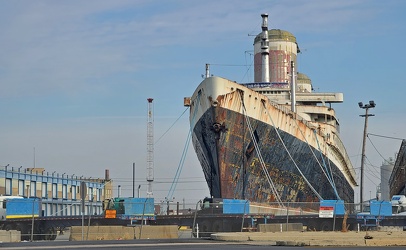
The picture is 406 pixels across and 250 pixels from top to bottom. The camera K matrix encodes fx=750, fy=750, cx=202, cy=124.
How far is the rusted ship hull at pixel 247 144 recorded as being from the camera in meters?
49.5

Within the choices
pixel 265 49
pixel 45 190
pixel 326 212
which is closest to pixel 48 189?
pixel 45 190

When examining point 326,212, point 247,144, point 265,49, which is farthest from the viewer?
point 265,49

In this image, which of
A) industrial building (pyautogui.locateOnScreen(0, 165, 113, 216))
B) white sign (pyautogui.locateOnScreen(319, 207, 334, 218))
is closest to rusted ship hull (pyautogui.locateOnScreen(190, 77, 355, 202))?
white sign (pyautogui.locateOnScreen(319, 207, 334, 218))

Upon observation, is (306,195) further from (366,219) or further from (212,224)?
(212,224)

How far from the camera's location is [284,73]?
6944 cm

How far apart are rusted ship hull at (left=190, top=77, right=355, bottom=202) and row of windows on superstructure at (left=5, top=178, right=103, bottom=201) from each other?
2700 cm

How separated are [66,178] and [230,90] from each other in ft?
152

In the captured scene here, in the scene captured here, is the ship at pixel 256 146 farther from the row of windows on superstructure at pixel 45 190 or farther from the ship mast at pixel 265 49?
the row of windows on superstructure at pixel 45 190

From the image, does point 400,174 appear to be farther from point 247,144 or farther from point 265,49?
point 247,144

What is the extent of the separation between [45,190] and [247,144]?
132 ft

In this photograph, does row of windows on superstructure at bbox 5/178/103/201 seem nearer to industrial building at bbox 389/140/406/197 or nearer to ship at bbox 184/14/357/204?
ship at bbox 184/14/357/204

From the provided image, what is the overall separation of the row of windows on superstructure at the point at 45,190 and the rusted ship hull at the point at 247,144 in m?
27.0

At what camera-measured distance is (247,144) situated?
50.4m

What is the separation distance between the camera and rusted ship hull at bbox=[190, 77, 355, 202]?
49.5m
